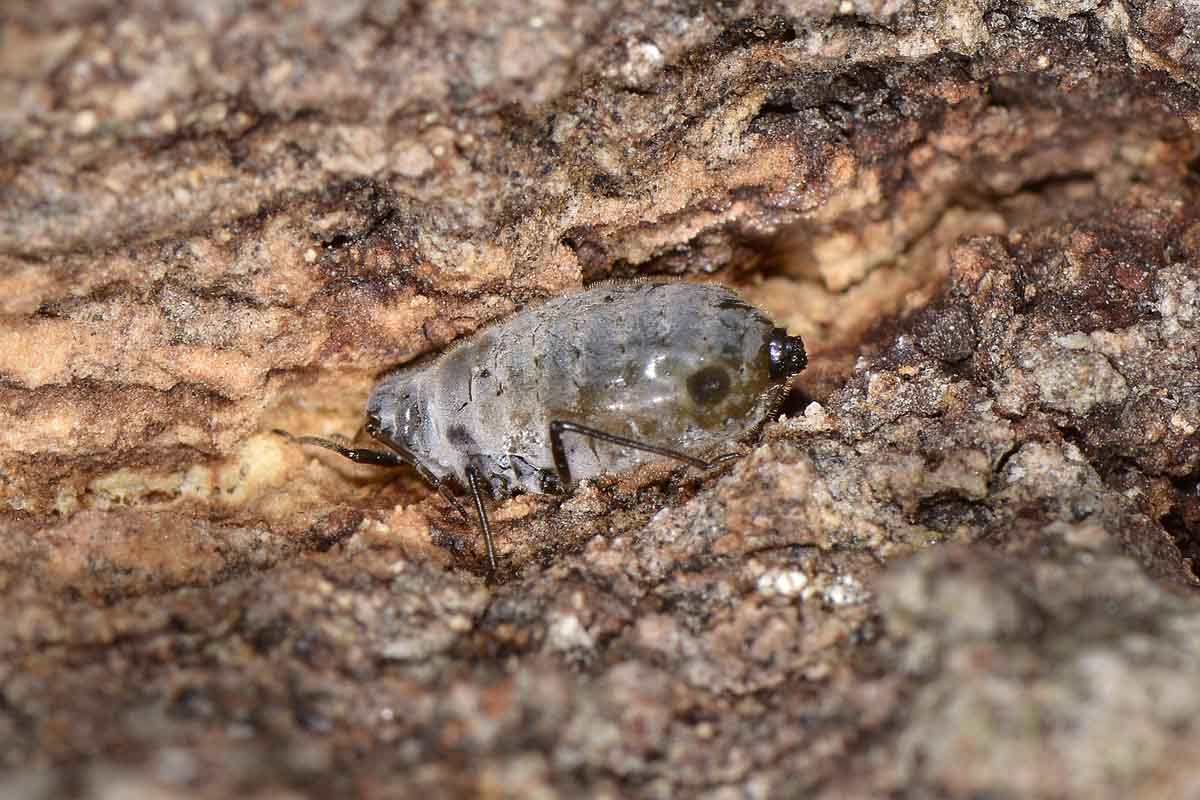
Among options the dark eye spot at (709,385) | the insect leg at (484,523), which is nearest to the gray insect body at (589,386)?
the dark eye spot at (709,385)

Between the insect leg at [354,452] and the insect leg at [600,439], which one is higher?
the insect leg at [600,439]

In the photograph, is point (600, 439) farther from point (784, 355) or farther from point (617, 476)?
point (784, 355)

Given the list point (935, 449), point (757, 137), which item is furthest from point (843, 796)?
point (757, 137)

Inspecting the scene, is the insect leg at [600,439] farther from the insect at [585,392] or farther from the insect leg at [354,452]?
the insect leg at [354,452]

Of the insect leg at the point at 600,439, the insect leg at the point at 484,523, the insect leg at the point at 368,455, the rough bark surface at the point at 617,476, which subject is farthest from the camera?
the insect leg at the point at 368,455

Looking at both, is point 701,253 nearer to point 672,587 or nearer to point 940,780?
point 672,587

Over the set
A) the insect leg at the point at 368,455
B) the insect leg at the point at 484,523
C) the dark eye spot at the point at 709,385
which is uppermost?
the dark eye spot at the point at 709,385

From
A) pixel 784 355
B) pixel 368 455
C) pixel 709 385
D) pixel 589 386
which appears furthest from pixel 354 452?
pixel 784 355

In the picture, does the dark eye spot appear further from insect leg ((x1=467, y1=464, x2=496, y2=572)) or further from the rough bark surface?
insect leg ((x1=467, y1=464, x2=496, y2=572))
